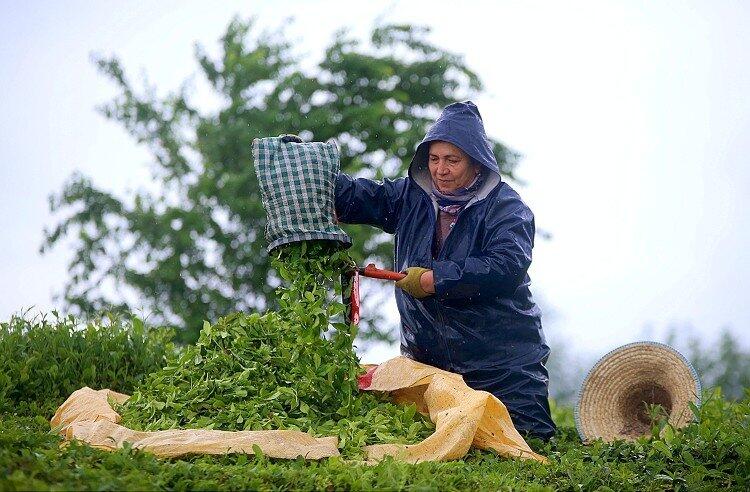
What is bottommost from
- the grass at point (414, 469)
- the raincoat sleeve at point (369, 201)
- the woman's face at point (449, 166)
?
the grass at point (414, 469)

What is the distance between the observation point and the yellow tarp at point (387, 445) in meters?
4.27

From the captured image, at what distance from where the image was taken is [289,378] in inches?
192

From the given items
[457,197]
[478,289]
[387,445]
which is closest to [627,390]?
[478,289]

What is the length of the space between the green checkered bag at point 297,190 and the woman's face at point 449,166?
0.58 meters

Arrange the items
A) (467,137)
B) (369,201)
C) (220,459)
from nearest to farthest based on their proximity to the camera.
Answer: (220,459), (467,137), (369,201)

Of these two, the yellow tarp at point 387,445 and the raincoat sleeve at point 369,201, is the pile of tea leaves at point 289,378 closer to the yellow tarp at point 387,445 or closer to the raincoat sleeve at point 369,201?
the yellow tarp at point 387,445

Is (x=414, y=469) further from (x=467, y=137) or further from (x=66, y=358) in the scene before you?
(x=66, y=358)

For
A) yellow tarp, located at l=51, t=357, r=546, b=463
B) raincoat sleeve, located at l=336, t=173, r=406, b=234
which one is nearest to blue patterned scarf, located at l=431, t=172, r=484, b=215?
raincoat sleeve, located at l=336, t=173, r=406, b=234

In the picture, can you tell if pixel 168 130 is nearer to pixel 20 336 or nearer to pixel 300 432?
pixel 20 336

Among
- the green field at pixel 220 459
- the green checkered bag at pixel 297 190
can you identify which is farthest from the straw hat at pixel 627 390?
the green checkered bag at pixel 297 190

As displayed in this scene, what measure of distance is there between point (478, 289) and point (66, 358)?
9.37 ft

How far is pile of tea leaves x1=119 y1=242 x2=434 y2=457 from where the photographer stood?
4.68 m

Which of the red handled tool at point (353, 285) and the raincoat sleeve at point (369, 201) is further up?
the raincoat sleeve at point (369, 201)

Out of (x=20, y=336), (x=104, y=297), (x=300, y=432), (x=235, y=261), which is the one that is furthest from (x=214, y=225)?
(x=300, y=432)
